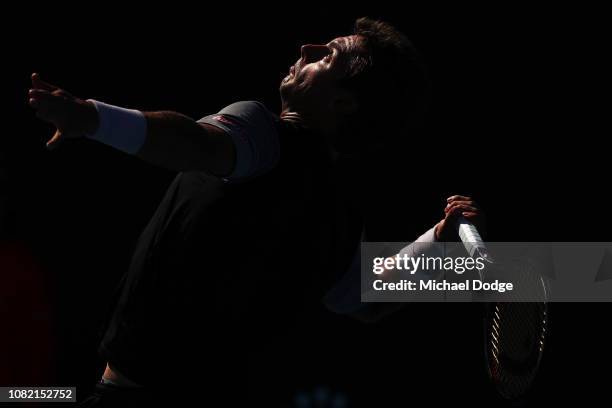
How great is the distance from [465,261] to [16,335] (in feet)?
8.72

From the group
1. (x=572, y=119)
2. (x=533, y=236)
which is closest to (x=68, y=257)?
(x=533, y=236)

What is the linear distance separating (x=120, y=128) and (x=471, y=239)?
1.15 meters

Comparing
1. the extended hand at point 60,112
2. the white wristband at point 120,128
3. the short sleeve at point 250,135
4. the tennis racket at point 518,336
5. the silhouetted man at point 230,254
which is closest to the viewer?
the extended hand at point 60,112

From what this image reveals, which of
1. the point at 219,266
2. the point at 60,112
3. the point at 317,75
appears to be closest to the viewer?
the point at 60,112

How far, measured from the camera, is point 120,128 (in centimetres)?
184

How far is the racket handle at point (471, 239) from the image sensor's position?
2586 millimetres

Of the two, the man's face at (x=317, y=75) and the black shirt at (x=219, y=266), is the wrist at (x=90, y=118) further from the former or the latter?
the man's face at (x=317, y=75)

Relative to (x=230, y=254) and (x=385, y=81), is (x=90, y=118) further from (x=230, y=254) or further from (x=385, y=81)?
(x=385, y=81)

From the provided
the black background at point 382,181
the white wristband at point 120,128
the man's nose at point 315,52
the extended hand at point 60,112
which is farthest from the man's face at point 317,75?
the black background at point 382,181

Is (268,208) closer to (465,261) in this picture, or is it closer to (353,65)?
(353,65)

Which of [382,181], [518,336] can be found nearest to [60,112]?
[518,336]

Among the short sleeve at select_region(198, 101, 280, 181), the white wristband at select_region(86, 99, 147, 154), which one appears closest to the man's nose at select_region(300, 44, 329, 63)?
the short sleeve at select_region(198, 101, 280, 181)

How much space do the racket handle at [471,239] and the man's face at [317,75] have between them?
539mm

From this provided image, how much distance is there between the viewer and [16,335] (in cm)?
499
